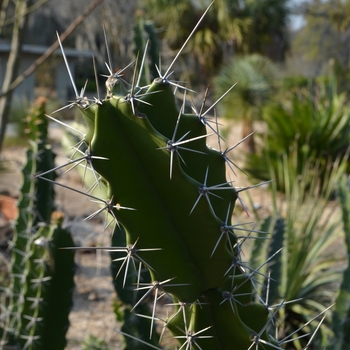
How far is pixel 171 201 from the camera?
1069 mm

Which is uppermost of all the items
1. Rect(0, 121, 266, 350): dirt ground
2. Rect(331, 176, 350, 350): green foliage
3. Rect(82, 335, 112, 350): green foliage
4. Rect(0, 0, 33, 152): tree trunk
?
Rect(0, 0, 33, 152): tree trunk

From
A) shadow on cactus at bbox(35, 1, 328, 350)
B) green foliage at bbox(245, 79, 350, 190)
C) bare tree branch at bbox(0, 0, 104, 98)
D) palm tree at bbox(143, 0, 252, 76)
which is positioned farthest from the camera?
palm tree at bbox(143, 0, 252, 76)

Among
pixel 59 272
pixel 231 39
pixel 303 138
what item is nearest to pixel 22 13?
pixel 59 272

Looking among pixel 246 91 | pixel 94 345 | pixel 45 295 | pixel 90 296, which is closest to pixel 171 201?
pixel 45 295

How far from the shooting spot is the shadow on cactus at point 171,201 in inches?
40.7

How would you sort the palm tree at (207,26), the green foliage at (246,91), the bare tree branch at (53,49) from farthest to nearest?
the palm tree at (207,26), the green foliage at (246,91), the bare tree branch at (53,49)

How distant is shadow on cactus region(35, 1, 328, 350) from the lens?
103 cm

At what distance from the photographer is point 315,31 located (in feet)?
110

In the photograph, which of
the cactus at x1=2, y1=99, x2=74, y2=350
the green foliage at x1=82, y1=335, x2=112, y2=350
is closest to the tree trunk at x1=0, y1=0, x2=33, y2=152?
the cactus at x1=2, y1=99, x2=74, y2=350

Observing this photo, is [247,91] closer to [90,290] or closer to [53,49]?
[90,290]

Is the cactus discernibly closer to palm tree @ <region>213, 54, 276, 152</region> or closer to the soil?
the soil

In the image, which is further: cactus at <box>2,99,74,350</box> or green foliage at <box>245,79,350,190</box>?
green foliage at <box>245,79,350,190</box>

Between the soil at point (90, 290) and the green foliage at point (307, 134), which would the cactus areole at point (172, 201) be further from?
the green foliage at point (307, 134)

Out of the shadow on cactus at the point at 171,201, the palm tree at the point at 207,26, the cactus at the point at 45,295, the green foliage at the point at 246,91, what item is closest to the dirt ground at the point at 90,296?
the cactus at the point at 45,295
